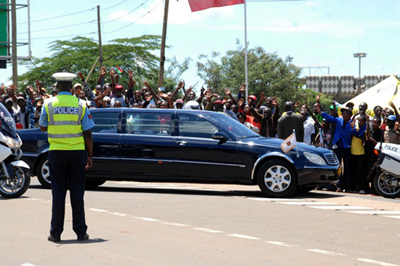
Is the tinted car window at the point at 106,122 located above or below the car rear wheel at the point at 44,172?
above

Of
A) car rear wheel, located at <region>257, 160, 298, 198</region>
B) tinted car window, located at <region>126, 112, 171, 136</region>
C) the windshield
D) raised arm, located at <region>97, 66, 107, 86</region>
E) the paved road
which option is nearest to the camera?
the paved road

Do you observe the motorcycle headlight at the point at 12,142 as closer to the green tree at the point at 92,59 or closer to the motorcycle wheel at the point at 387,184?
the motorcycle wheel at the point at 387,184

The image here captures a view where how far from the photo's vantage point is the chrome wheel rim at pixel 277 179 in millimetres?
13438

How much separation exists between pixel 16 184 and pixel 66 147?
4.65 meters

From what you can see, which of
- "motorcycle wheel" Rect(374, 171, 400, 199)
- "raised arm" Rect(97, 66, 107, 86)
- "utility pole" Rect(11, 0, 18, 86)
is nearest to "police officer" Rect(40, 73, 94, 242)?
"motorcycle wheel" Rect(374, 171, 400, 199)

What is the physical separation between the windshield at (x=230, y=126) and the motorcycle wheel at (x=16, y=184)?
3.47 m

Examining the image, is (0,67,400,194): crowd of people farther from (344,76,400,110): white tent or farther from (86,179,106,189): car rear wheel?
(344,76,400,110): white tent

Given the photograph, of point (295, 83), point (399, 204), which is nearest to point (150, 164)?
point (399, 204)

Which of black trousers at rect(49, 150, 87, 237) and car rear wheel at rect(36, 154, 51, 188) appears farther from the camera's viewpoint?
car rear wheel at rect(36, 154, 51, 188)

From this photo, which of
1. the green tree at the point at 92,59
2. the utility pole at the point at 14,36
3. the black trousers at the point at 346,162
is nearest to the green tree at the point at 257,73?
the green tree at the point at 92,59

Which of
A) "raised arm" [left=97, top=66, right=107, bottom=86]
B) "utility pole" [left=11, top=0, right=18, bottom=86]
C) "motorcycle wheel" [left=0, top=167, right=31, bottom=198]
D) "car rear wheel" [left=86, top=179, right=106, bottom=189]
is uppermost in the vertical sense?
"utility pole" [left=11, top=0, right=18, bottom=86]

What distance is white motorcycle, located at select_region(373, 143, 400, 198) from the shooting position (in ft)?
46.6

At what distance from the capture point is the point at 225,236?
9.06m

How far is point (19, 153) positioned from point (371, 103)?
1758 centimetres
